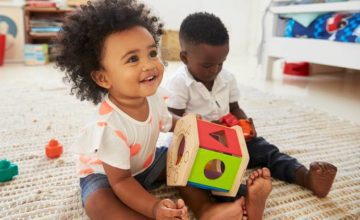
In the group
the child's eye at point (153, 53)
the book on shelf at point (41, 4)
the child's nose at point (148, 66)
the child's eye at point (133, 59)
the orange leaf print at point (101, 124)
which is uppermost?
the book on shelf at point (41, 4)

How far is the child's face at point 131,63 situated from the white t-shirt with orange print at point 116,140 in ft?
0.17

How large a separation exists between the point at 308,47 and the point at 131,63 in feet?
4.35

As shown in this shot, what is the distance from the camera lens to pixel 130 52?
1.89 feet

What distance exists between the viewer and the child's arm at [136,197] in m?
0.50

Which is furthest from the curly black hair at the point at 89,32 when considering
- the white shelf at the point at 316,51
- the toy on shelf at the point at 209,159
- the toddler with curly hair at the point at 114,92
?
the white shelf at the point at 316,51

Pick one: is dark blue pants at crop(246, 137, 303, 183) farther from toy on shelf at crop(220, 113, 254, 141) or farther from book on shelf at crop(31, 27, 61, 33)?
book on shelf at crop(31, 27, 61, 33)

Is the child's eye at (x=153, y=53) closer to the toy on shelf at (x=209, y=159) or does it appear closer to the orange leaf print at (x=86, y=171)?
Answer: the toy on shelf at (x=209, y=159)

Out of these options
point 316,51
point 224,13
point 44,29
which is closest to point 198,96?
point 316,51

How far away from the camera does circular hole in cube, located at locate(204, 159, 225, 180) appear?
23.9 inches

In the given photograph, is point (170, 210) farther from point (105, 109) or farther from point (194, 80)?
point (194, 80)

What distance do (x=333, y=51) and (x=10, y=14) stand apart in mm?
2341

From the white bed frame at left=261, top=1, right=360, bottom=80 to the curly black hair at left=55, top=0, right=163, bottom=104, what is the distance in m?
1.11

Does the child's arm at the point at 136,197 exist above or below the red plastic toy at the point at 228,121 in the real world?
below

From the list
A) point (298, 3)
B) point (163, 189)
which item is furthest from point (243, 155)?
point (298, 3)
